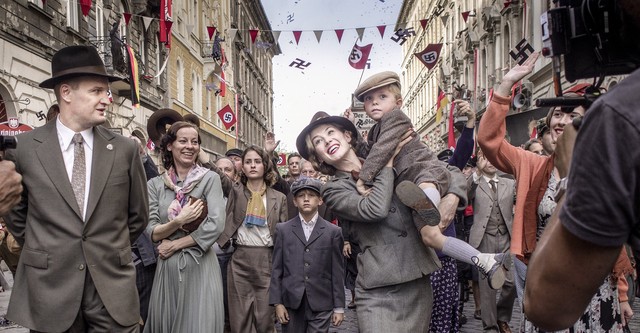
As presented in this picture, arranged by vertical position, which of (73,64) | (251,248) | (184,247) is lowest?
(251,248)

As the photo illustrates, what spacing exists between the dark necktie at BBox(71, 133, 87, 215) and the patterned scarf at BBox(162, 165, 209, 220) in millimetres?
1402

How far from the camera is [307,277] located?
520 cm

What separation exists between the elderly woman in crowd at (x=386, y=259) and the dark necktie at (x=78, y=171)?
138 centimetres

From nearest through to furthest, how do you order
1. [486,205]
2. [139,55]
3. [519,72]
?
[519,72]
[486,205]
[139,55]

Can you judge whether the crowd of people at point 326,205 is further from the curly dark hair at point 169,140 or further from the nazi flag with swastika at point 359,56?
the nazi flag with swastika at point 359,56

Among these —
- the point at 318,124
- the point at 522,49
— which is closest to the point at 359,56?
the point at 522,49

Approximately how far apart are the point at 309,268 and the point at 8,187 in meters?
2.95

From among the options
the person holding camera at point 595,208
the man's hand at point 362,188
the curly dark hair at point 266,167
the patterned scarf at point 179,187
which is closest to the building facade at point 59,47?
the curly dark hair at point 266,167

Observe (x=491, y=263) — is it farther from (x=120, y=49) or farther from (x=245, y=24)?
(x=245, y=24)

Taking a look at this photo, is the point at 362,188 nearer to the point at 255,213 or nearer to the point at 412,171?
the point at 412,171

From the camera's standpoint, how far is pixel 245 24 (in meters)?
49.8

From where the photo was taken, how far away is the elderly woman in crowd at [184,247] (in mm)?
4691

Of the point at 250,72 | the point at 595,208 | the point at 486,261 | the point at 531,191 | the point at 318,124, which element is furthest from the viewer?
the point at 250,72

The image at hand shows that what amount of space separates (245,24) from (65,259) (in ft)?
159
